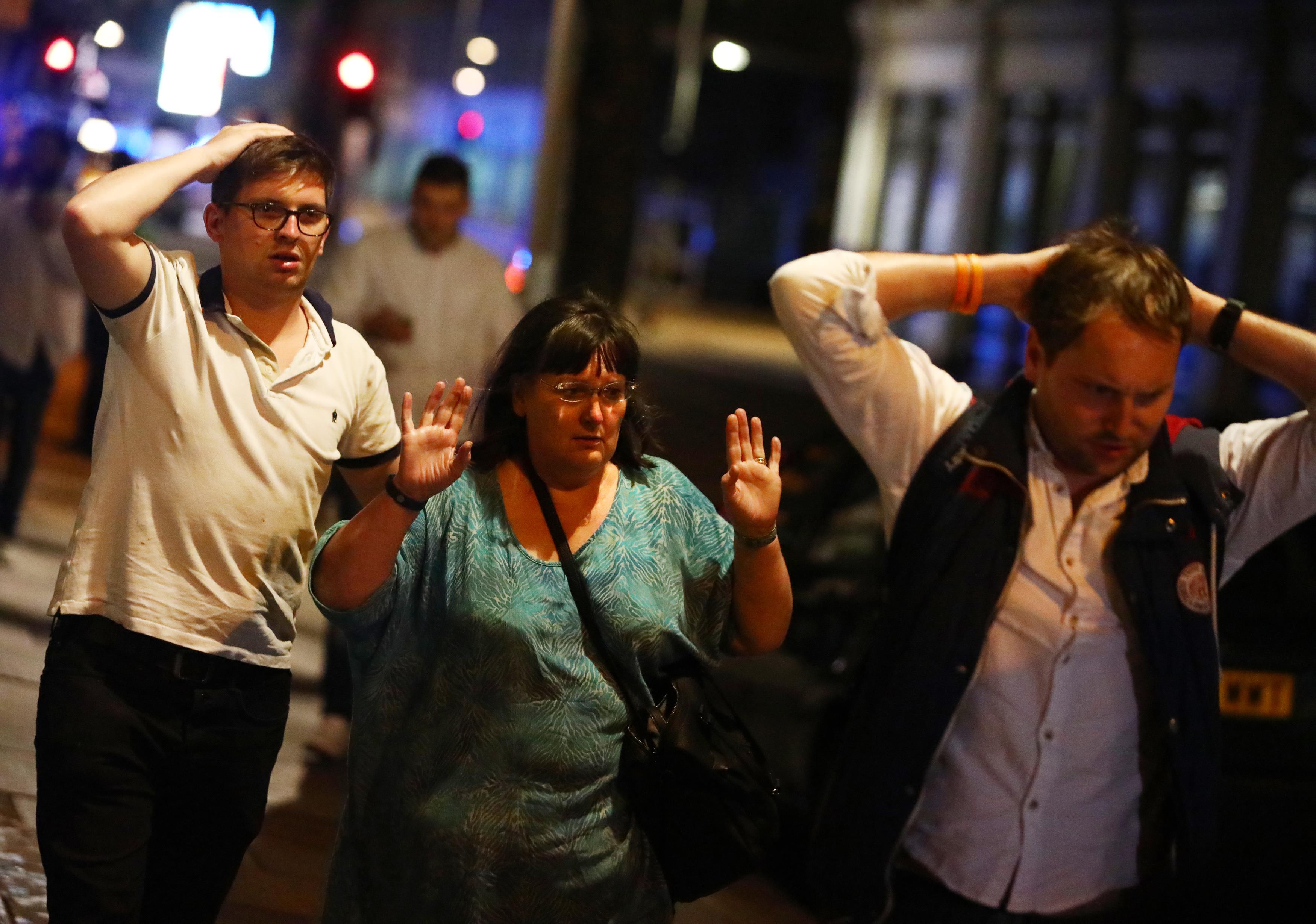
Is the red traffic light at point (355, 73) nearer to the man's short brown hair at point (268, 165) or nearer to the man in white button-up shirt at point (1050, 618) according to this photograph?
the man's short brown hair at point (268, 165)

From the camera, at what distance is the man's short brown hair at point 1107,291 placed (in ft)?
9.82

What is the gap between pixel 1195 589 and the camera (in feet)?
10.1

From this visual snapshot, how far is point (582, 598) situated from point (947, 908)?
1.05m

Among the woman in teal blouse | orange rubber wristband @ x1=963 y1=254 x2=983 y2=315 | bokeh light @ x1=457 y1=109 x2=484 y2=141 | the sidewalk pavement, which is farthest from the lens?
bokeh light @ x1=457 y1=109 x2=484 y2=141

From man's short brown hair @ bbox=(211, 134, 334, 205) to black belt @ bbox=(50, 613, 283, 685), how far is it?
828 millimetres

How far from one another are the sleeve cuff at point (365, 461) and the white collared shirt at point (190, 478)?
18cm

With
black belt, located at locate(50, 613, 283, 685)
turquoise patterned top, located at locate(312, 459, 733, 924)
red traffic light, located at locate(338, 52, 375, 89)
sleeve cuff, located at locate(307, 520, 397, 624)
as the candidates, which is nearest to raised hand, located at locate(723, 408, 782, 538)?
turquoise patterned top, located at locate(312, 459, 733, 924)

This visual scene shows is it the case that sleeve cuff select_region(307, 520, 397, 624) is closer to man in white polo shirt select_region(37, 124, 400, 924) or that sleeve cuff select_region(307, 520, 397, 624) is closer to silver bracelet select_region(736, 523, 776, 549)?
man in white polo shirt select_region(37, 124, 400, 924)

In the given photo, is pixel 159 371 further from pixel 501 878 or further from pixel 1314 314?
pixel 1314 314

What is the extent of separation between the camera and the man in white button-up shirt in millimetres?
3021

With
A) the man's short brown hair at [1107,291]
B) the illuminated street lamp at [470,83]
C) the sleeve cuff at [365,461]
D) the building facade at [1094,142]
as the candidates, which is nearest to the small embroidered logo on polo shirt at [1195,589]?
the man's short brown hair at [1107,291]

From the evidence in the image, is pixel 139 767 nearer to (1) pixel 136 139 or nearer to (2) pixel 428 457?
(2) pixel 428 457

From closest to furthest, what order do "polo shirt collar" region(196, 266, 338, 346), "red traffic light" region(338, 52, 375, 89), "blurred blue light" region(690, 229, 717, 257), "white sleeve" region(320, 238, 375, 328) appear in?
1. "polo shirt collar" region(196, 266, 338, 346)
2. "white sleeve" region(320, 238, 375, 328)
3. "red traffic light" region(338, 52, 375, 89)
4. "blurred blue light" region(690, 229, 717, 257)

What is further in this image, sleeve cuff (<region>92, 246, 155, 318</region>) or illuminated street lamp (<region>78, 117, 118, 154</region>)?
illuminated street lamp (<region>78, 117, 118, 154</region>)
